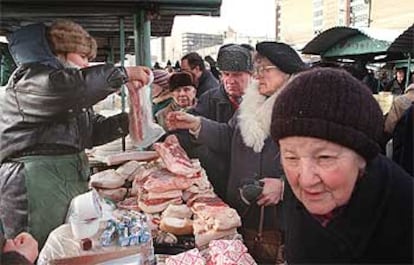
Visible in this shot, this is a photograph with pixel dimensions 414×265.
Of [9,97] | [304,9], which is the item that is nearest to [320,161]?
[9,97]

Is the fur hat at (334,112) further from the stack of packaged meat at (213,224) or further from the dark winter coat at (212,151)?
the dark winter coat at (212,151)

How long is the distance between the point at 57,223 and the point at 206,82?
214 centimetres

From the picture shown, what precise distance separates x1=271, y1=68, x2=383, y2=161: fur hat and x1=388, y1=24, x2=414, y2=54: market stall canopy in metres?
6.66

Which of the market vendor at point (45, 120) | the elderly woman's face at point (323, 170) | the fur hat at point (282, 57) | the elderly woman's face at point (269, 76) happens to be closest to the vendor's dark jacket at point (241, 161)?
the elderly woman's face at point (269, 76)

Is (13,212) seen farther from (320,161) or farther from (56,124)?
(320,161)

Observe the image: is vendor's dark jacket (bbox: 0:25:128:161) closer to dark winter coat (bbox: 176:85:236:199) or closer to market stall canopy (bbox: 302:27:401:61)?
dark winter coat (bbox: 176:85:236:199)

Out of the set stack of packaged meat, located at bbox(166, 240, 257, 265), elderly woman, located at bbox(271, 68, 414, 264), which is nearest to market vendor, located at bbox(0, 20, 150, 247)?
stack of packaged meat, located at bbox(166, 240, 257, 265)

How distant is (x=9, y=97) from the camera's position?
5.92 feet

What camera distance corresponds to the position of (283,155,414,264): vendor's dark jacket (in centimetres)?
97

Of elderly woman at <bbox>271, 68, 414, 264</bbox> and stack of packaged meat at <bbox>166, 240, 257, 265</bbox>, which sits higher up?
elderly woman at <bbox>271, 68, 414, 264</bbox>

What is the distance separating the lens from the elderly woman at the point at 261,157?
6.76ft

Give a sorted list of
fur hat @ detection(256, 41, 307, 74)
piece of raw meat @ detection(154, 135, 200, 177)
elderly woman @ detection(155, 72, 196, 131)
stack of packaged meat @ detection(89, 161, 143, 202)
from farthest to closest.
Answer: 1. elderly woman @ detection(155, 72, 196, 131)
2. stack of packaged meat @ detection(89, 161, 143, 202)
3. piece of raw meat @ detection(154, 135, 200, 177)
4. fur hat @ detection(256, 41, 307, 74)

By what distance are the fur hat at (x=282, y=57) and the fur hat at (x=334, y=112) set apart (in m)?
1.11

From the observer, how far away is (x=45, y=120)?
1779 mm
